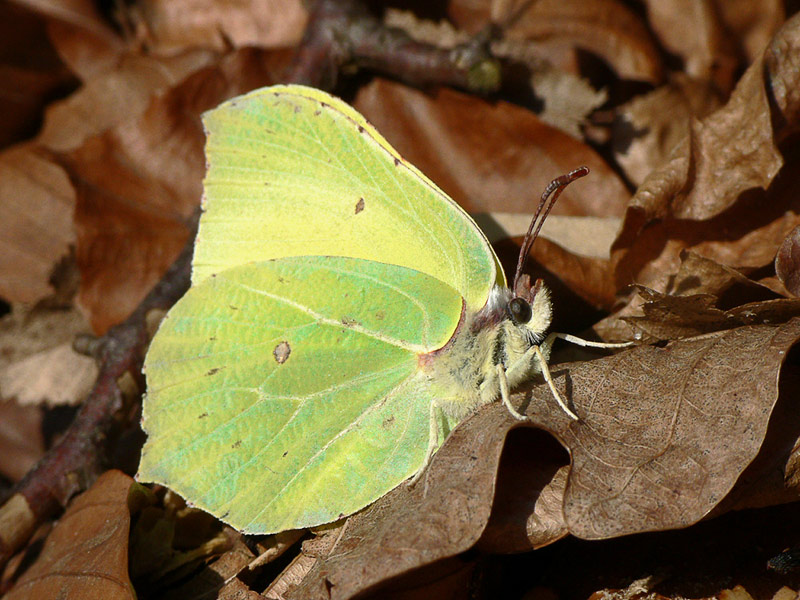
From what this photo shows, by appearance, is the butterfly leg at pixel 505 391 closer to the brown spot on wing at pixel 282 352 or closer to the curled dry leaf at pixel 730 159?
the brown spot on wing at pixel 282 352

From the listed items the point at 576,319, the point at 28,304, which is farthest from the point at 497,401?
the point at 28,304

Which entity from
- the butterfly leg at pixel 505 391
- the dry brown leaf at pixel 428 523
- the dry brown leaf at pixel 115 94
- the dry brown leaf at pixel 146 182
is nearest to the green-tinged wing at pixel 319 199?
the butterfly leg at pixel 505 391

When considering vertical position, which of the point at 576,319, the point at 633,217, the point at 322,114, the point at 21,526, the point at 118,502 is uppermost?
the point at 322,114

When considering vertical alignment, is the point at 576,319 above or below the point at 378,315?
below

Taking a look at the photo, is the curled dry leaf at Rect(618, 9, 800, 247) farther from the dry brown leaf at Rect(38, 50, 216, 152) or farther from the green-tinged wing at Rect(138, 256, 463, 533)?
the dry brown leaf at Rect(38, 50, 216, 152)

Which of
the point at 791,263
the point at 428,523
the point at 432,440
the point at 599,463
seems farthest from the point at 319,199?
the point at 791,263

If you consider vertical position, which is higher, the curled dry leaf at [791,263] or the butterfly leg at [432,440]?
the curled dry leaf at [791,263]

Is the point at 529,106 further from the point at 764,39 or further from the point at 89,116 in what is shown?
the point at 89,116

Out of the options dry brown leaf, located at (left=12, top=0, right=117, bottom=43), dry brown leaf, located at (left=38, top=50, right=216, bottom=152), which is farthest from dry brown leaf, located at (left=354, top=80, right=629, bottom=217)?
dry brown leaf, located at (left=12, top=0, right=117, bottom=43)
